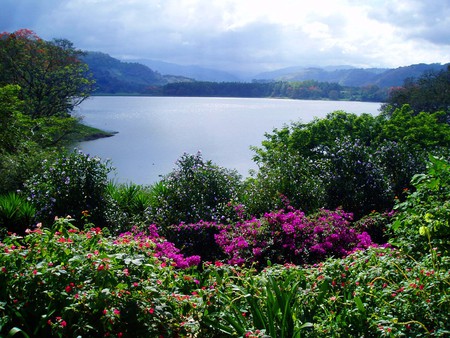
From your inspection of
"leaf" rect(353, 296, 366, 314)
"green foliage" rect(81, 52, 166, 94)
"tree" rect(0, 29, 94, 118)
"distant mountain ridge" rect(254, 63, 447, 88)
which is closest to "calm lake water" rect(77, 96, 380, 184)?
"tree" rect(0, 29, 94, 118)

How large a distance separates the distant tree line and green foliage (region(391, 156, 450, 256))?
62716 mm

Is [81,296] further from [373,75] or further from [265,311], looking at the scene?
[373,75]

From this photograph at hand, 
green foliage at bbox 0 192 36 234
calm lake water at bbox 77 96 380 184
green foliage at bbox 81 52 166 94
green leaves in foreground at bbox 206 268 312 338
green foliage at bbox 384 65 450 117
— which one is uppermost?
green foliage at bbox 81 52 166 94

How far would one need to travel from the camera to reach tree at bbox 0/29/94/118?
19953 mm

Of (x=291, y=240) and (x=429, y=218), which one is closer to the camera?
(x=429, y=218)

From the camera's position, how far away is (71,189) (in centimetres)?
606

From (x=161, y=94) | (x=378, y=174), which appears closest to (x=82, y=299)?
(x=378, y=174)

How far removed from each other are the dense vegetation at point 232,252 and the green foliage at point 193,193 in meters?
0.02

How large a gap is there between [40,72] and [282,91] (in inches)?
2030

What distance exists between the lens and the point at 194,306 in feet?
8.82

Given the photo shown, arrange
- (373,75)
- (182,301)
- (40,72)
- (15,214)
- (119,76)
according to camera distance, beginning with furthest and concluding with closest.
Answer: (373,75) → (119,76) → (40,72) → (15,214) → (182,301)

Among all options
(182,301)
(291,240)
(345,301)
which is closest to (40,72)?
(291,240)

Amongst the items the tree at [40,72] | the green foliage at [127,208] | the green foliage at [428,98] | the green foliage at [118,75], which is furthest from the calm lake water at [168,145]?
the green foliage at [118,75]

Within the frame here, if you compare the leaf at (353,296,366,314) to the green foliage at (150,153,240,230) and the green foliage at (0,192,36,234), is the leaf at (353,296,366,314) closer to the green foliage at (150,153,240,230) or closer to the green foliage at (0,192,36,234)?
the green foliage at (150,153,240,230)
